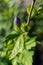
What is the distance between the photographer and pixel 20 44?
0.87 metres

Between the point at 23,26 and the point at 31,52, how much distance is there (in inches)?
6.2

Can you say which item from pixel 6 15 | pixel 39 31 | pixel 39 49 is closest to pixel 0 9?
pixel 6 15

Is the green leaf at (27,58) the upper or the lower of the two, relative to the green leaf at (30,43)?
lower

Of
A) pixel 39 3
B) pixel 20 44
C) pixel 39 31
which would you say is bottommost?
pixel 39 31

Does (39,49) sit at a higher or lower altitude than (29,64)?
lower

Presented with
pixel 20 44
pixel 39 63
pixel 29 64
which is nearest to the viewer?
pixel 20 44

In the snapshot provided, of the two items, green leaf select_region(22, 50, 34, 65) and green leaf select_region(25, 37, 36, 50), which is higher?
green leaf select_region(25, 37, 36, 50)

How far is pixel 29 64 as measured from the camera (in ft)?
3.25

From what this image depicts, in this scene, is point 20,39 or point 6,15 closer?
point 20,39

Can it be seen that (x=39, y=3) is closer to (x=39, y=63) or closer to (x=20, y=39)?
(x=20, y=39)

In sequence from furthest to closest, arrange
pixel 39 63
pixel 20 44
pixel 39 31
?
pixel 39 63
pixel 39 31
pixel 20 44

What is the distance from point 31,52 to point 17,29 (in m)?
0.14

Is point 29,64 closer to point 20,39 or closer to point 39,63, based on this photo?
point 20,39

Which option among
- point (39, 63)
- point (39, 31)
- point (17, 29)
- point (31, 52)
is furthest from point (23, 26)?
point (39, 63)
